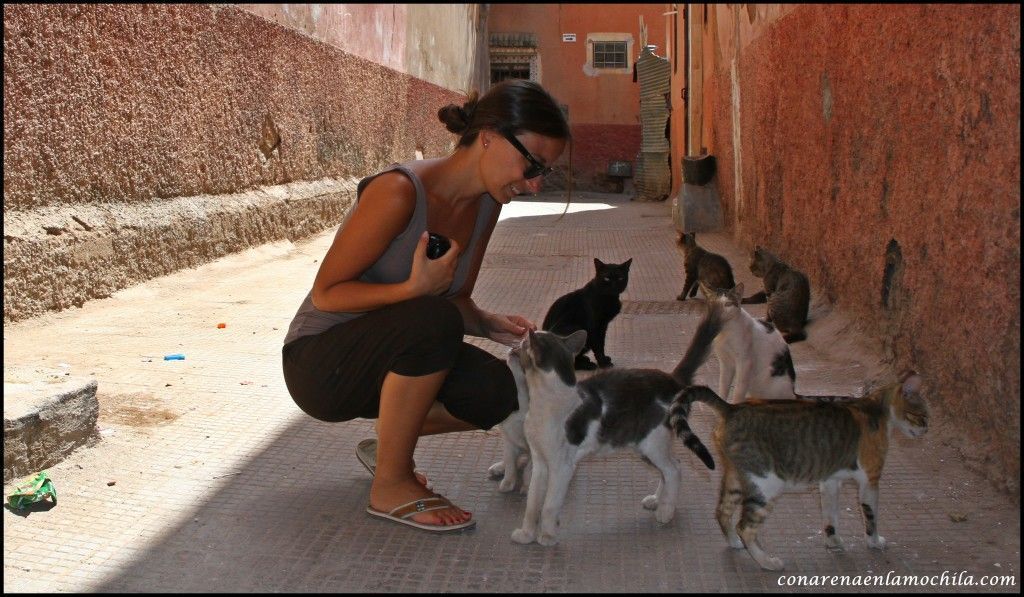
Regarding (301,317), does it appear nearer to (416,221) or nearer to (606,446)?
(416,221)

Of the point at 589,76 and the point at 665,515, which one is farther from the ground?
the point at 589,76

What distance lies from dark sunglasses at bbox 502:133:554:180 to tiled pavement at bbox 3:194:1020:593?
3.49 ft

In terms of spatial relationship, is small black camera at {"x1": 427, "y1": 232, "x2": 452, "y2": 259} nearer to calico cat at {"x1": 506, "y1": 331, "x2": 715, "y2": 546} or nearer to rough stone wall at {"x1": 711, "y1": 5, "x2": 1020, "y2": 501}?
calico cat at {"x1": 506, "y1": 331, "x2": 715, "y2": 546}

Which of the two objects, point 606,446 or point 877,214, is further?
point 877,214

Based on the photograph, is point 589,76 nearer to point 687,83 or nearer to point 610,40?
point 610,40

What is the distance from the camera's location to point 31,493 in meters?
2.89

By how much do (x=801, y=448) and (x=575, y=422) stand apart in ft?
2.11

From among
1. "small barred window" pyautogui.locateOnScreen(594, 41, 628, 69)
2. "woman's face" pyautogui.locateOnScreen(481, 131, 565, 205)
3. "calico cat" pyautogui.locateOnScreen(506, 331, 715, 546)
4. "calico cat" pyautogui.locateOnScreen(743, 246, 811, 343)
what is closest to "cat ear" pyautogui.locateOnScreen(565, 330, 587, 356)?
"calico cat" pyautogui.locateOnScreen(506, 331, 715, 546)

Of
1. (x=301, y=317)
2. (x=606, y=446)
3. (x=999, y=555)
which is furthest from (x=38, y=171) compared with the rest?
(x=999, y=555)

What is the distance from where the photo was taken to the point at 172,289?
20.9 feet

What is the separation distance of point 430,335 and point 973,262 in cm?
186

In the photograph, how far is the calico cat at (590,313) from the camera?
4871 mm

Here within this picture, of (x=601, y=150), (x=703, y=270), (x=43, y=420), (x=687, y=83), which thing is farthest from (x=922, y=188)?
(x=601, y=150)

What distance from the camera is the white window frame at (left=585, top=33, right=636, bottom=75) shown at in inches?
894
